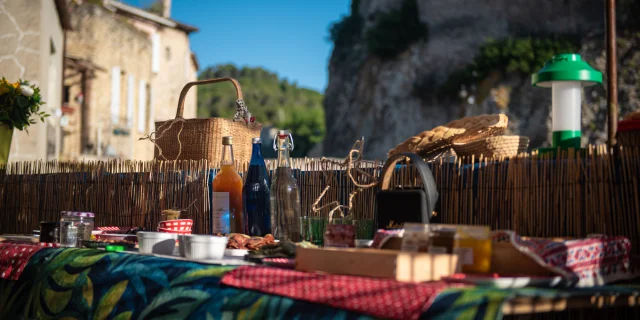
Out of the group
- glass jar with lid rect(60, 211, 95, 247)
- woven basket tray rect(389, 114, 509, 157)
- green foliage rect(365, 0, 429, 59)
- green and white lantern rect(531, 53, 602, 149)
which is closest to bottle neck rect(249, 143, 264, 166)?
woven basket tray rect(389, 114, 509, 157)

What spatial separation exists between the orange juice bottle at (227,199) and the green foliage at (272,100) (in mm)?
53854

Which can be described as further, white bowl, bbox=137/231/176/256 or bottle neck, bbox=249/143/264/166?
bottle neck, bbox=249/143/264/166

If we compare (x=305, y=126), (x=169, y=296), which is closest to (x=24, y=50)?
(x=169, y=296)

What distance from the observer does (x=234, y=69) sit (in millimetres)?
64062

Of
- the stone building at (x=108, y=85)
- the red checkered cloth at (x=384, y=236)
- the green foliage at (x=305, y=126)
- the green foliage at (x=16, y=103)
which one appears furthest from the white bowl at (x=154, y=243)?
the green foliage at (x=305, y=126)

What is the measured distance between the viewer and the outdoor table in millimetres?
1294

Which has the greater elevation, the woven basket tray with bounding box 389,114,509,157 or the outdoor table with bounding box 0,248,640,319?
the woven basket tray with bounding box 389,114,509,157

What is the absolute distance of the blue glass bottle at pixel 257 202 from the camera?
2613 mm

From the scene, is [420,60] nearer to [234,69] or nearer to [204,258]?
[204,258]

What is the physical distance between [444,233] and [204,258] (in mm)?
731

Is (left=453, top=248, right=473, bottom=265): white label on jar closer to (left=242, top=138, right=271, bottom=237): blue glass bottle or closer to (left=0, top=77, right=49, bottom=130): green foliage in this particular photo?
(left=242, top=138, right=271, bottom=237): blue glass bottle

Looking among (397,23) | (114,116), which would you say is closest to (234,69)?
(397,23)

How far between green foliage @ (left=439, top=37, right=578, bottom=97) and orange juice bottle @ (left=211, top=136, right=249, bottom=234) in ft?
67.0

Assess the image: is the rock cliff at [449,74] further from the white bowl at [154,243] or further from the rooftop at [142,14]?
the white bowl at [154,243]
